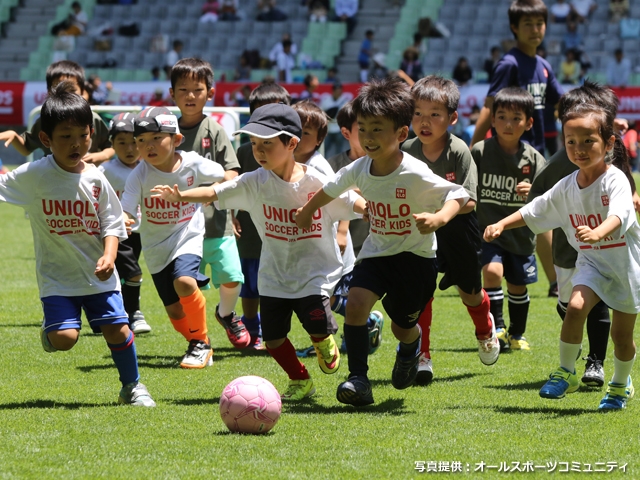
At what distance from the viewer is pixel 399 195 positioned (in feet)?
16.8

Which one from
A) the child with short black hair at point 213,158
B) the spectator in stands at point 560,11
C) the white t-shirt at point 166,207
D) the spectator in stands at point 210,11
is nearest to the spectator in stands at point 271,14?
the spectator in stands at point 210,11

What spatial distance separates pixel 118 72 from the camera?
28.9 meters

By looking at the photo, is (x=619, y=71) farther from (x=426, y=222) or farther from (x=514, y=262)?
(x=426, y=222)

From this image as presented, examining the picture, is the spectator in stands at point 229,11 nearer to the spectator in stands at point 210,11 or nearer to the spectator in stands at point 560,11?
the spectator in stands at point 210,11

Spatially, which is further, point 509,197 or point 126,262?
point 126,262

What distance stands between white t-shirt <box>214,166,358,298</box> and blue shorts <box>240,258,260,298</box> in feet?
6.09

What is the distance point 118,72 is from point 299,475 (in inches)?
1035

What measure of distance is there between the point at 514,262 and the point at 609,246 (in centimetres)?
211

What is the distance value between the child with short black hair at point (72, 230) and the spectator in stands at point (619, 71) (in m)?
21.8

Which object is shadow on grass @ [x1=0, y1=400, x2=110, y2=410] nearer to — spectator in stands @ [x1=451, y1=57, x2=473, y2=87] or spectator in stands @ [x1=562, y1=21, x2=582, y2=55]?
spectator in stands @ [x1=451, y1=57, x2=473, y2=87]

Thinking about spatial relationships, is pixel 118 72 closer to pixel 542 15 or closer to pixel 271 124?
pixel 542 15

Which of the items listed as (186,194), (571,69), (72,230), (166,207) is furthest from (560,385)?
(571,69)

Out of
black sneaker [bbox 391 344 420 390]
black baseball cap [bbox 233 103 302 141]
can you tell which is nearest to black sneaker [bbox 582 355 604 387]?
black sneaker [bbox 391 344 420 390]

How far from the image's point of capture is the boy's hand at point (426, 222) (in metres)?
4.75
